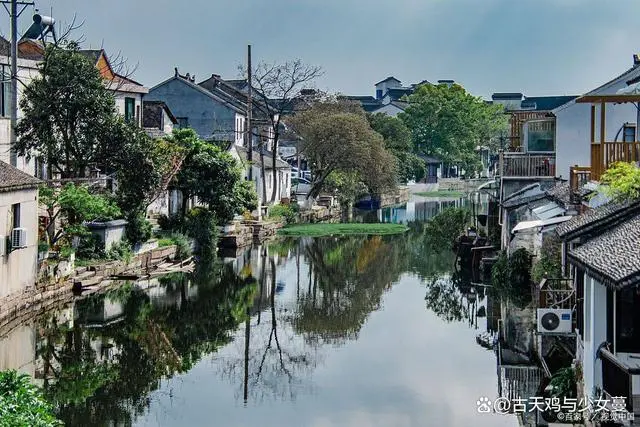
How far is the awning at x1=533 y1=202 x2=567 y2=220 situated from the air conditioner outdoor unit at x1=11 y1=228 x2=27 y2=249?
1304 centimetres

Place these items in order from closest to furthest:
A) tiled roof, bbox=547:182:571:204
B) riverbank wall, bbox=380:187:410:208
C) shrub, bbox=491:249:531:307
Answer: tiled roof, bbox=547:182:571:204 < shrub, bbox=491:249:531:307 < riverbank wall, bbox=380:187:410:208

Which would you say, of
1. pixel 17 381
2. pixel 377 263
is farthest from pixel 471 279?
pixel 17 381

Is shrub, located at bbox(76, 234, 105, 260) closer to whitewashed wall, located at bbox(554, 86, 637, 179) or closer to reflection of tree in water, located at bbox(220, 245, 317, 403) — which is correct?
reflection of tree in water, located at bbox(220, 245, 317, 403)

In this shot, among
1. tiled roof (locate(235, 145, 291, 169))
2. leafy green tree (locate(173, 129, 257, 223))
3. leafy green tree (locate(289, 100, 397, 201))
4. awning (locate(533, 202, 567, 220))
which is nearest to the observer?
awning (locate(533, 202, 567, 220))

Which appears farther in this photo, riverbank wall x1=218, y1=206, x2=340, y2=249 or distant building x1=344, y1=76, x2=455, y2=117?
distant building x1=344, y1=76, x2=455, y2=117

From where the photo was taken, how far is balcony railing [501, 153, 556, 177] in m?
35.0

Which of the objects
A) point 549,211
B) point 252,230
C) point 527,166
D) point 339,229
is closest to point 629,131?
point 549,211

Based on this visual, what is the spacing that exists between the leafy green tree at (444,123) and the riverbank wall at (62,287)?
60.5 metres

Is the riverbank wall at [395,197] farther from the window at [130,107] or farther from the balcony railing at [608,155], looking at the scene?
the balcony railing at [608,155]

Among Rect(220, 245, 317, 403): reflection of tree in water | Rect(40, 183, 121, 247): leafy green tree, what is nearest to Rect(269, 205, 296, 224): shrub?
Rect(40, 183, 121, 247): leafy green tree

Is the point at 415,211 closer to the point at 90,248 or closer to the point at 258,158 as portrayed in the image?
the point at 258,158

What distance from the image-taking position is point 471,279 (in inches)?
1281

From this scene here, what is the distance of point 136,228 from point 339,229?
709 inches

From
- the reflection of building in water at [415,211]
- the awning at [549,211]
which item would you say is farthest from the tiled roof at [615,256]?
the reflection of building in water at [415,211]
